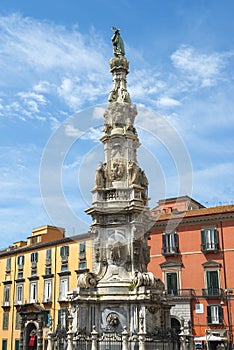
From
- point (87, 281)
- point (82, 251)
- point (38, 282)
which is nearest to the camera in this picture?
point (87, 281)

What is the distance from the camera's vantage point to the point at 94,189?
24.9 meters

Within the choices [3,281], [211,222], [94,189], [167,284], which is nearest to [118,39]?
[94,189]

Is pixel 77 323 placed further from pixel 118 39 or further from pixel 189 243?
pixel 189 243

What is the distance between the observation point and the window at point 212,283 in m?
41.5

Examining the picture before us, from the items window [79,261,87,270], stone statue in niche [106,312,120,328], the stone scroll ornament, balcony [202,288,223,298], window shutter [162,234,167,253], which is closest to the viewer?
stone statue in niche [106,312,120,328]

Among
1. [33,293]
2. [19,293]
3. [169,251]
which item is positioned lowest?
[33,293]

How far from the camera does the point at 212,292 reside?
41.6 metres

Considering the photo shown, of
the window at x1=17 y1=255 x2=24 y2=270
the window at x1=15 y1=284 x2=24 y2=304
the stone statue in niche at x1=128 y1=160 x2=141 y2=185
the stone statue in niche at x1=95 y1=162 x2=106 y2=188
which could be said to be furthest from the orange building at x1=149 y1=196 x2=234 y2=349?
the window at x1=17 y1=255 x2=24 y2=270

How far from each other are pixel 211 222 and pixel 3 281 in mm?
28241

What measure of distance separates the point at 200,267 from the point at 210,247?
2.06 metres

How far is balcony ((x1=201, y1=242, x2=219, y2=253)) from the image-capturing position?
42.4 m

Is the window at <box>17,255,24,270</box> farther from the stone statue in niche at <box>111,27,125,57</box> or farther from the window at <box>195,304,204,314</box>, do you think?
the stone statue in niche at <box>111,27,125,57</box>

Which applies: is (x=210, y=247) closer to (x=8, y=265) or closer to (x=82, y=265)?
(x=82, y=265)

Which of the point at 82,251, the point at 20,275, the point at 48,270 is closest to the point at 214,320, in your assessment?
the point at 82,251
